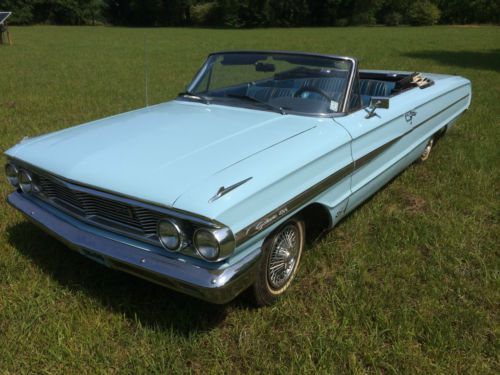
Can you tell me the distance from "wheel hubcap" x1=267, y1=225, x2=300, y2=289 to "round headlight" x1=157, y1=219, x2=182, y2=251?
1.95ft

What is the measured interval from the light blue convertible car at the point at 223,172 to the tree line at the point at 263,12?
45.5m

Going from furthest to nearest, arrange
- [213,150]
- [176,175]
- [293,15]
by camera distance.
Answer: [293,15], [213,150], [176,175]

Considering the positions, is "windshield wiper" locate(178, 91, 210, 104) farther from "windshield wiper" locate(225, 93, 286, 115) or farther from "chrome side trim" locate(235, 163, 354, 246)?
"chrome side trim" locate(235, 163, 354, 246)

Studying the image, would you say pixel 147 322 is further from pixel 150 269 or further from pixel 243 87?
pixel 243 87

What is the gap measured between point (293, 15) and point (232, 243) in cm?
4949

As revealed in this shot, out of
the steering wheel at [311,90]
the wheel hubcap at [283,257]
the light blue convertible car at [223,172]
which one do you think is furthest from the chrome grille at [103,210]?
the steering wheel at [311,90]

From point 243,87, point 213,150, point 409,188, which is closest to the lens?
point 213,150

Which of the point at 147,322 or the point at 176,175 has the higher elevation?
the point at 176,175

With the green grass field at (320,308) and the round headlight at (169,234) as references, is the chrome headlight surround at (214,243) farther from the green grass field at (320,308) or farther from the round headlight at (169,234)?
the green grass field at (320,308)

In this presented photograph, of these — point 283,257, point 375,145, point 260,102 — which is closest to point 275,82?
point 260,102

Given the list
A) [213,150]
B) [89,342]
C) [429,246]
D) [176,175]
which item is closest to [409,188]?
[429,246]

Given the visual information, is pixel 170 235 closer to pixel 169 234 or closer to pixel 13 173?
pixel 169 234

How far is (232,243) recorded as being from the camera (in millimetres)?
1959

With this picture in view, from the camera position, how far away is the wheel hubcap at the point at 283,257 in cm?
246
